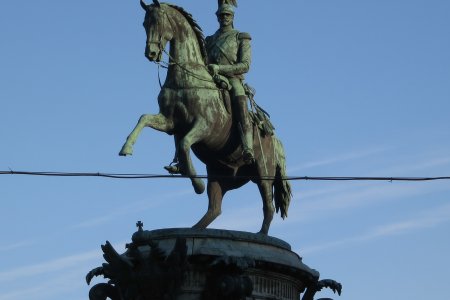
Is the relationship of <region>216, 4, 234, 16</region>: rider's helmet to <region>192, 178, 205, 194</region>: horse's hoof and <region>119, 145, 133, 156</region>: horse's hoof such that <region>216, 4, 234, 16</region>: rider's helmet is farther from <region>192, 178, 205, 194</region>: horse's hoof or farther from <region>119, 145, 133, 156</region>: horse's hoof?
<region>119, 145, 133, 156</region>: horse's hoof

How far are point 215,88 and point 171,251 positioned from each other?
427 cm

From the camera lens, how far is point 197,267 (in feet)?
79.2

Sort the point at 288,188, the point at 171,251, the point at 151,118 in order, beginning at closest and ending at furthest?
the point at 171,251, the point at 151,118, the point at 288,188

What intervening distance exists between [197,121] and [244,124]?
106 cm

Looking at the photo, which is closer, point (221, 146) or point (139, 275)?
point (139, 275)

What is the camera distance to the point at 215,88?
88.1 feet

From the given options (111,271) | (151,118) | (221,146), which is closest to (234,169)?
(221,146)

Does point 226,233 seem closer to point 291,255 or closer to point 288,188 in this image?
point 291,255

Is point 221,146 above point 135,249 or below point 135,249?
above

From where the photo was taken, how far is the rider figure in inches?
1057

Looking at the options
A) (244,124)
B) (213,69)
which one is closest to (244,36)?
(213,69)

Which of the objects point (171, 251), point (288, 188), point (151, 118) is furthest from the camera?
point (288, 188)

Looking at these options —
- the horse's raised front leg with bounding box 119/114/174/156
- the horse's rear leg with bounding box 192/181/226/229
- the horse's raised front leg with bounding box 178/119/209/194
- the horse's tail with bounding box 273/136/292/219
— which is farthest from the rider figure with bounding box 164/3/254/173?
the horse's tail with bounding box 273/136/292/219

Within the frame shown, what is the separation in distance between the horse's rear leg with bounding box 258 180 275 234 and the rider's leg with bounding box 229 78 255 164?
0.69 m
